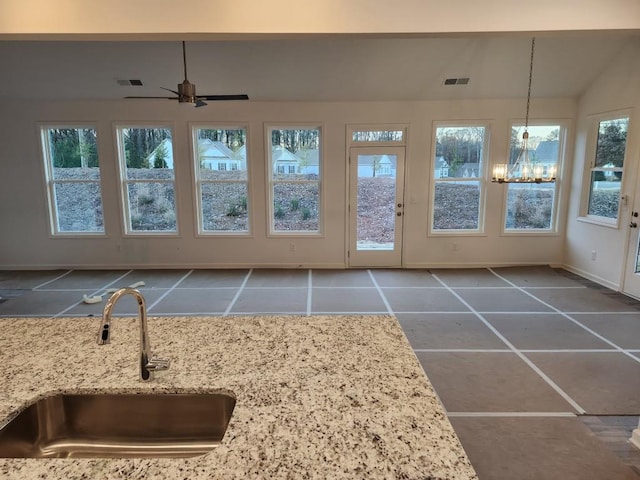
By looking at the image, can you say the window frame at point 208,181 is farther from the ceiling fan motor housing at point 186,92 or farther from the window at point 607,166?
the window at point 607,166

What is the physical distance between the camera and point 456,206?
21.4 ft

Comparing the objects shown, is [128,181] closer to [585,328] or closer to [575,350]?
[575,350]

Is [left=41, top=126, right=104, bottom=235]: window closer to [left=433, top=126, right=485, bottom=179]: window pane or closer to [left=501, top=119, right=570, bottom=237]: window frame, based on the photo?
[left=433, top=126, right=485, bottom=179]: window pane

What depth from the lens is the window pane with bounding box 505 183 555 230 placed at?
6.44m

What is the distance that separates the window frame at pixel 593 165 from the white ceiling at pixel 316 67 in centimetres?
61

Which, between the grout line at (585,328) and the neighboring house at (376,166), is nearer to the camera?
the grout line at (585,328)

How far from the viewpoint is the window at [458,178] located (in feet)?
20.8

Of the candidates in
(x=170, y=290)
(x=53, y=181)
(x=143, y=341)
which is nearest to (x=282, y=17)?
(x=143, y=341)

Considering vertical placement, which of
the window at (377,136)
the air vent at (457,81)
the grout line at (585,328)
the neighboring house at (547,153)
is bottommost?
the grout line at (585,328)

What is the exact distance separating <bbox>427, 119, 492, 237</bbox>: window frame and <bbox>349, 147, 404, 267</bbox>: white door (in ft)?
1.61

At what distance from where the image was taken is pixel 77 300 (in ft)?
16.5

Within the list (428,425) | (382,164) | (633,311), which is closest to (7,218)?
(382,164)

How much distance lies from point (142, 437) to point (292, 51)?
4747mm

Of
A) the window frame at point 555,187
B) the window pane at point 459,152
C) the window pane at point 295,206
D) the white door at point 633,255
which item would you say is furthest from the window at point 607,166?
the window pane at point 295,206
